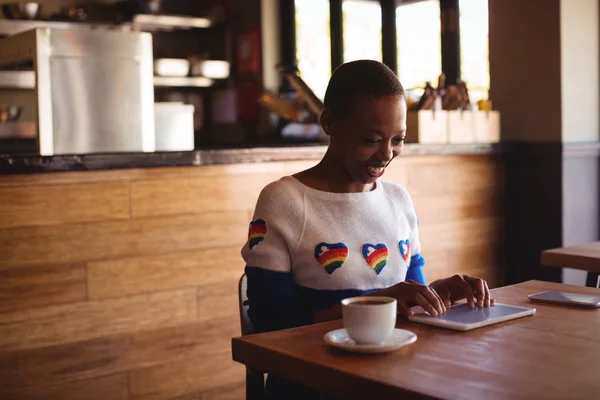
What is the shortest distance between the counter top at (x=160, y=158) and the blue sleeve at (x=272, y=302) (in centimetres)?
116

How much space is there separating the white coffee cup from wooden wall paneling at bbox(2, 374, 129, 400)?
5.37ft

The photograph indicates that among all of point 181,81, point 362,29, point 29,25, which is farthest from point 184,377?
point 181,81

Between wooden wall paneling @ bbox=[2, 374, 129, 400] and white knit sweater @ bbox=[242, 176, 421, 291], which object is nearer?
white knit sweater @ bbox=[242, 176, 421, 291]

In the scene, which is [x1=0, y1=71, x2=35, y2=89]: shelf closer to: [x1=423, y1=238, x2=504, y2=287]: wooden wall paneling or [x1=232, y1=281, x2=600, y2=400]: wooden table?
[x1=423, y1=238, x2=504, y2=287]: wooden wall paneling

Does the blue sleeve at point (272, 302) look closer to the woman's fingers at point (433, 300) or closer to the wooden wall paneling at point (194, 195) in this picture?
the woman's fingers at point (433, 300)

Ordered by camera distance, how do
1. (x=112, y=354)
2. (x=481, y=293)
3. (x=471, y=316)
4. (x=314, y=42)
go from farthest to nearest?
1. (x=314, y=42)
2. (x=112, y=354)
3. (x=481, y=293)
4. (x=471, y=316)

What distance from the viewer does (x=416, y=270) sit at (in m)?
1.88

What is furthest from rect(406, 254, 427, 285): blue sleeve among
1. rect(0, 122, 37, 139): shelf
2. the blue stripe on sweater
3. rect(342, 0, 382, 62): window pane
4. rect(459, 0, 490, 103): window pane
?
rect(0, 122, 37, 139): shelf

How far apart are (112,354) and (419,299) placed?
5.04 feet

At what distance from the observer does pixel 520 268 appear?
403 centimetres

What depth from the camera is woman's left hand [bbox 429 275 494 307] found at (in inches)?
61.4

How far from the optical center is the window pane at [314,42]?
19.7ft

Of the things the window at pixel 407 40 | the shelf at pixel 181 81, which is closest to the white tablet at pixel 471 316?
the window at pixel 407 40

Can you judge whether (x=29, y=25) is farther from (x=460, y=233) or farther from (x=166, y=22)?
(x=460, y=233)
